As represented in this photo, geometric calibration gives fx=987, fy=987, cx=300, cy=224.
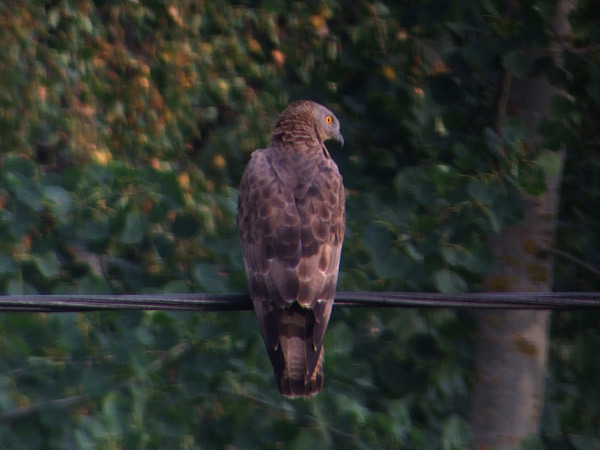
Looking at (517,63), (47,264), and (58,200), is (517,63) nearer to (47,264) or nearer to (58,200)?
(58,200)

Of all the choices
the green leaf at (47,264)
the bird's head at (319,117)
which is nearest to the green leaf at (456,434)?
the bird's head at (319,117)

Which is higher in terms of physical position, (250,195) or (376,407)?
(250,195)

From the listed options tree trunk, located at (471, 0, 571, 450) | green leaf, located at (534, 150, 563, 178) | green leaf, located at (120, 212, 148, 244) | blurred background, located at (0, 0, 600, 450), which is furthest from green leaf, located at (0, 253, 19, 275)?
green leaf, located at (534, 150, 563, 178)

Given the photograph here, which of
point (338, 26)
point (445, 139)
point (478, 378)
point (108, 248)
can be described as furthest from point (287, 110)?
point (478, 378)

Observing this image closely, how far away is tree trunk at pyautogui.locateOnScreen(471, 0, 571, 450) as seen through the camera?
4.39 meters

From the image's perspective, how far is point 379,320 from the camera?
4.80 m

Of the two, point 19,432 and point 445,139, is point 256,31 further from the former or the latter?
point 19,432

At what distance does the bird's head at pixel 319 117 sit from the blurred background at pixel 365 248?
2.9 inches

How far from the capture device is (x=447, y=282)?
396 centimetres

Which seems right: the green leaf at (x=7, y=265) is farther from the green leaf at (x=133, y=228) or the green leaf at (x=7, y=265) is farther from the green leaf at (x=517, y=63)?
the green leaf at (x=517, y=63)

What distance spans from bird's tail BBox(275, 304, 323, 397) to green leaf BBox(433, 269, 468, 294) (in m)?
0.59

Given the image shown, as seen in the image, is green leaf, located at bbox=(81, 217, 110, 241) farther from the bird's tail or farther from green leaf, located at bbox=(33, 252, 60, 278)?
the bird's tail

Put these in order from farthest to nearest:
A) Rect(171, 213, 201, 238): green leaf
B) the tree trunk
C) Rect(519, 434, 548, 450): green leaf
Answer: the tree trunk < Rect(171, 213, 201, 238): green leaf < Rect(519, 434, 548, 450): green leaf

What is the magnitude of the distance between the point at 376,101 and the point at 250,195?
0.86 meters
